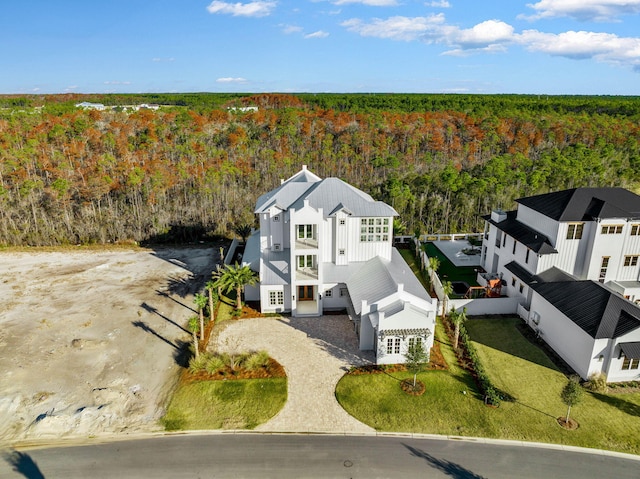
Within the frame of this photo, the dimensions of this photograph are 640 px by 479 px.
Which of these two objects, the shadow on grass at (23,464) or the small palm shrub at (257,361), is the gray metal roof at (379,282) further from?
the shadow on grass at (23,464)

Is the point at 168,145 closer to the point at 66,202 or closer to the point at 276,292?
the point at 66,202

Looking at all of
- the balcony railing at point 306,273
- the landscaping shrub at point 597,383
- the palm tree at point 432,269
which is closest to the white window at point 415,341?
the balcony railing at point 306,273

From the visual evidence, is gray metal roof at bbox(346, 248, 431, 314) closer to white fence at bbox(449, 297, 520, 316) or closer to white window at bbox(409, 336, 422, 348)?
white window at bbox(409, 336, 422, 348)

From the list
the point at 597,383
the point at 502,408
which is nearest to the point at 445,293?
the point at 502,408

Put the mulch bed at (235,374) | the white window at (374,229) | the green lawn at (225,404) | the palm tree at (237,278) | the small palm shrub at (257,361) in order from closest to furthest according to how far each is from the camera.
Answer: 1. the green lawn at (225,404)
2. the mulch bed at (235,374)
3. the small palm shrub at (257,361)
4. the palm tree at (237,278)
5. the white window at (374,229)

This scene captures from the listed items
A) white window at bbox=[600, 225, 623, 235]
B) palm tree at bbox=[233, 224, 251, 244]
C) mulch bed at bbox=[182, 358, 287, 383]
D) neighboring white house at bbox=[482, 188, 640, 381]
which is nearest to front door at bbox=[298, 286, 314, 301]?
mulch bed at bbox=[182, 358, 287, 383]

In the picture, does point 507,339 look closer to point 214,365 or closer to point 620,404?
point 620,404
